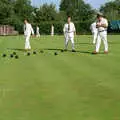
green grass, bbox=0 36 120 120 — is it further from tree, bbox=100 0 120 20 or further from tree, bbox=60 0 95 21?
tree, bbox=60 0 95 21

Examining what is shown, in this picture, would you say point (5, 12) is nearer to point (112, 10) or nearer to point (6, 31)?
point (6, 31)

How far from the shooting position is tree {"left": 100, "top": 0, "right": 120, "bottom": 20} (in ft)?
363

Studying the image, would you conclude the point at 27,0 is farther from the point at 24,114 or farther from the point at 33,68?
the point at 24,114

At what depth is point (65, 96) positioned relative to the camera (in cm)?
1038

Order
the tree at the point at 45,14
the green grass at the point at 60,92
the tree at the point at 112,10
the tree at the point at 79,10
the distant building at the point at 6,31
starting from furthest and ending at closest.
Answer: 1. the tree at the point at 79,10
2. the tree at the point at 112,10
3. the tree at the point at 45,14
4. the distant building at the point at 6,31
5. the green grass at the point at 60,92

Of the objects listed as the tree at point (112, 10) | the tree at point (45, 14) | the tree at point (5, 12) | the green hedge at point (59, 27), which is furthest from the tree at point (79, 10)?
the green hedge at point (59, 27)

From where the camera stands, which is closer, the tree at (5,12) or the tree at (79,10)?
the tree at (5,12)

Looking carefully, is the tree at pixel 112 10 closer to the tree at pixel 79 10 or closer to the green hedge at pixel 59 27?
the tree at pixel 79 10

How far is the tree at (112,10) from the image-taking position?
363 feet

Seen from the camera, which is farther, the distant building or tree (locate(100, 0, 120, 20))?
tree (locate(100, 0, 120, 20))

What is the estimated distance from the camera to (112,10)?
123 meters

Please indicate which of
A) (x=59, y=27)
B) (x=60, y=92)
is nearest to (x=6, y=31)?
(x=59, y=27)

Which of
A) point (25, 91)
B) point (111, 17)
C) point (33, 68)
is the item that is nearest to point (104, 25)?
point (33, 68)

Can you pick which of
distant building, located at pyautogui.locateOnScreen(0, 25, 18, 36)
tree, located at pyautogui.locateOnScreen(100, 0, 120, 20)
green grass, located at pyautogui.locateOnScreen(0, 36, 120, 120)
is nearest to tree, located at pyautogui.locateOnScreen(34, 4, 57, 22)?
tree, located at pyautogui.locateOnScreen(100, 0, 120, 20)
